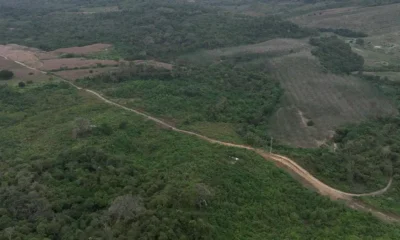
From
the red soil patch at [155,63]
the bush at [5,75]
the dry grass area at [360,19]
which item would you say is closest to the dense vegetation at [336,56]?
the dry grass area at [360,19]

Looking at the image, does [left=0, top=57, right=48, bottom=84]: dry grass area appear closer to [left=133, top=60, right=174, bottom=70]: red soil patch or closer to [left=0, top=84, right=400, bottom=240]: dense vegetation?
[left=133, top=60, right=174, bottom=70]: red soil patch

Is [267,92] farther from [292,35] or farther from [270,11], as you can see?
[270,11]

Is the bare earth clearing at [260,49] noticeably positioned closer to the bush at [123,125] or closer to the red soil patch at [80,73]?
the red soil patch at [80,73]

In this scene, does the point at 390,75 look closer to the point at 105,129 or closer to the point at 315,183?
the point at 315,183

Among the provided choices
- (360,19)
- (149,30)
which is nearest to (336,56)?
(360,19)

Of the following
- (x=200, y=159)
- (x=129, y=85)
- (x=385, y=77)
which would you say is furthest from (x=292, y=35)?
(x=200, y=159)
